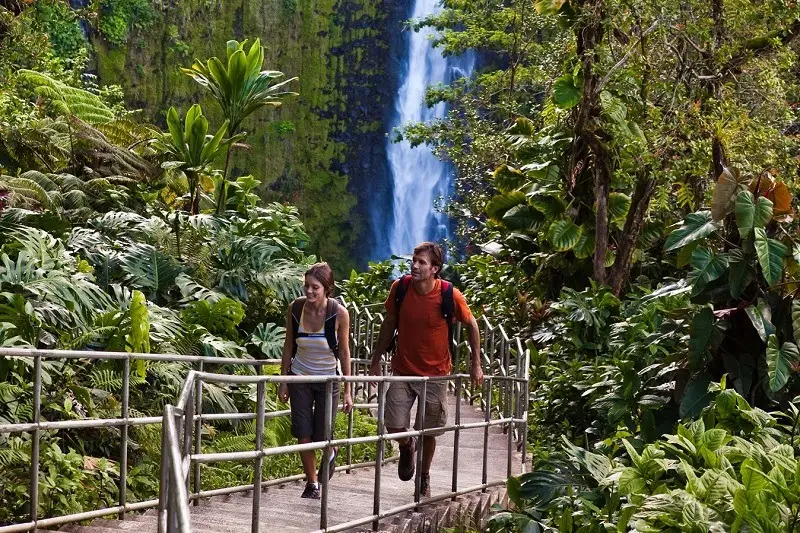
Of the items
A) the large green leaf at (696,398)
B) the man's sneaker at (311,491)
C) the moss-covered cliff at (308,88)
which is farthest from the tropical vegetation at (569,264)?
the moss-covered cliff at (308,88)

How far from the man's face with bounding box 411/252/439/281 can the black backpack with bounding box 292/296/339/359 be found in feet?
1.64

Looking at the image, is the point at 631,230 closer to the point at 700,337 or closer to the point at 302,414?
the point at 700,337

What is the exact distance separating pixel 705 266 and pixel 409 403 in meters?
1.79

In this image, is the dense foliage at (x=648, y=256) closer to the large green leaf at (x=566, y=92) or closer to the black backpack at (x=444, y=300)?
the large green leaf at (x=566, y=92)

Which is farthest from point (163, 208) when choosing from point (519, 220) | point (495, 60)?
point (495, 60)

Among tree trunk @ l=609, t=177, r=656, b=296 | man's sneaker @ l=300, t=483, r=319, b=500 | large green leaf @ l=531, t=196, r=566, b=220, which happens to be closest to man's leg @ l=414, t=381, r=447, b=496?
man's sneaker @ l=300, t=483, r=319, b=500

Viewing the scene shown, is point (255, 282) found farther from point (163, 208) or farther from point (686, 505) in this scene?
point (686, 505)

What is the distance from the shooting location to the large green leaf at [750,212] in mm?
6137

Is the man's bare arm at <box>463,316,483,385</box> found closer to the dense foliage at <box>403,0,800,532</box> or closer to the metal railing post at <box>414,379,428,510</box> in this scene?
the metal railing post at <box>414,379,428,510</box>

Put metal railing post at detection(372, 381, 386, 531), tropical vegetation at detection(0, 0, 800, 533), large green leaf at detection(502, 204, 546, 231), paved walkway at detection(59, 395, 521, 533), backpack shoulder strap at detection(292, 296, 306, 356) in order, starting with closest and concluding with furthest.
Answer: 1. paved walkway at detection(59, 395, 521, 533)
2. metal railing post at detection(372, 381, 386, 531)
3. tropical vegetation at detection(0, 0, 800, 533)
4. backpack shoulder strap at detection(292, 296, 306, 356)
5. large green leaf at detection(502, 204, 546, 231)

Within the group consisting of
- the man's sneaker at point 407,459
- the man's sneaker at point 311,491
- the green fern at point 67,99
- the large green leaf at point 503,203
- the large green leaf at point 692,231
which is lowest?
the man's sneaker at point 311,491

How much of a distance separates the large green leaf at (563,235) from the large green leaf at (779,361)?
5.99 meters

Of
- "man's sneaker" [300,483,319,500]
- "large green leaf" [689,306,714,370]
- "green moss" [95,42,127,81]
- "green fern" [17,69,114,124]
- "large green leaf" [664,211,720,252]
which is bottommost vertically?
"man's sneaker" [300,483,319,500]

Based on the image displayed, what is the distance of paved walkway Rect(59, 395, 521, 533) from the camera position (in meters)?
5.21
